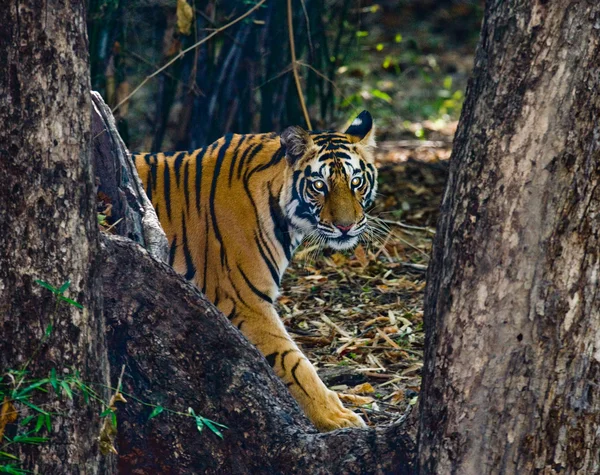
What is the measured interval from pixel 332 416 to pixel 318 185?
975mm

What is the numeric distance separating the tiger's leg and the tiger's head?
0.41 metres

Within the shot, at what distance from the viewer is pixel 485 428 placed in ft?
7.41

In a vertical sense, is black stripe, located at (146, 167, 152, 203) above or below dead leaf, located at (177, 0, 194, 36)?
below

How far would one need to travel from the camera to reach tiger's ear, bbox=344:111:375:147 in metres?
4.27

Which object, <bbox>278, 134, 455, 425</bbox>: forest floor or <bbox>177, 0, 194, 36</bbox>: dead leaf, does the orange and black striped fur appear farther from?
<bbox>177, 0, 194, 36</bbox>: dead leaf

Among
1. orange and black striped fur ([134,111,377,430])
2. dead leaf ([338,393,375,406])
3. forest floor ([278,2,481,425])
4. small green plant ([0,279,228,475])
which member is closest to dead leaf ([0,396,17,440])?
small green plant ([0,279,228,475])

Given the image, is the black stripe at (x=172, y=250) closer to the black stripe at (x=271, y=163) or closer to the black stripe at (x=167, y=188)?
the black stripe at (x=167, y=188)

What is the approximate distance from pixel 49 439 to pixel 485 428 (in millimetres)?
1000

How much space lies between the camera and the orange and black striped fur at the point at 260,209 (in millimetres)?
4027

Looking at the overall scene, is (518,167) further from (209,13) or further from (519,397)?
(209,13)

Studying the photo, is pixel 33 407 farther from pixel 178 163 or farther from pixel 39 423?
pixel 178 163

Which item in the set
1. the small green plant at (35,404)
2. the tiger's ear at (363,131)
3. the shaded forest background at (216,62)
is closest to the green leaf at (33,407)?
the small green plant at (35,404)

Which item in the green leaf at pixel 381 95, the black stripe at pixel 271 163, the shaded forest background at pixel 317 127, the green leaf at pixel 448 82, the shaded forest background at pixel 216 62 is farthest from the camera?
the green leaf at pixel 448 82

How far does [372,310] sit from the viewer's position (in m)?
5.13
